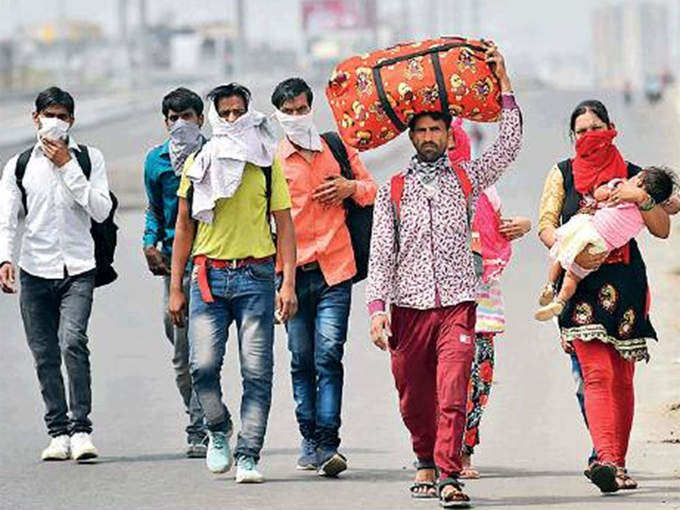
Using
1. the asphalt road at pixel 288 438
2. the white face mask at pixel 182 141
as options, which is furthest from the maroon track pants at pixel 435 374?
the white face mask at pixel 182 141

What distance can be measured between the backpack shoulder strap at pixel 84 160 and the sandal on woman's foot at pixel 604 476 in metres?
3.12

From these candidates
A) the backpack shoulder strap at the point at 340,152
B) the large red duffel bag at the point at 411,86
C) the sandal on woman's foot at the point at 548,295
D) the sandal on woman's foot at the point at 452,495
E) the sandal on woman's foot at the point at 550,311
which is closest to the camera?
the sandal on woman's foot at the point at 452,495

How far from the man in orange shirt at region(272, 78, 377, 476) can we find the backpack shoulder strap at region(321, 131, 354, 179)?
0.02 metres

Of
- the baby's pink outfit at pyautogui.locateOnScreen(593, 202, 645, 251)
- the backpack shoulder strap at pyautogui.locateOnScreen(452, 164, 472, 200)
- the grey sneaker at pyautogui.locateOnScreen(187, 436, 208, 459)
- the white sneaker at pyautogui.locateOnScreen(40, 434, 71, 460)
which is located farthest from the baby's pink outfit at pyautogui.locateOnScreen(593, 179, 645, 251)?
the white sneaker at pyautogui.locateOnScreen(40, 434, 71, 460)

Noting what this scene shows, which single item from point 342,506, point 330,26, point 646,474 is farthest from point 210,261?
point 330,26

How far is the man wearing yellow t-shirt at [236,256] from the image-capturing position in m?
10.6

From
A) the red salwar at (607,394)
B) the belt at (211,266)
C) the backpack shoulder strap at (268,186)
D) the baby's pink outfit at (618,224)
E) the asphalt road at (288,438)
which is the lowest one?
the asphalt road at (288,438)

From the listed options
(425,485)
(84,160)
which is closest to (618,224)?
(425,485)

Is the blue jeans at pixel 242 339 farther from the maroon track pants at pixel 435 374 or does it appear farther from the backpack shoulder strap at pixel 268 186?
the maroon track pants at pixel 435 374

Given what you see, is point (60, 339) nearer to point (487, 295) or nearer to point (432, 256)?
point (487, 295)

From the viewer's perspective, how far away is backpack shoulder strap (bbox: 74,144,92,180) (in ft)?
38.3

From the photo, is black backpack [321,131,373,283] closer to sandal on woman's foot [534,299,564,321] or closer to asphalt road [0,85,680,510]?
asphalt road [0,85,680,510]

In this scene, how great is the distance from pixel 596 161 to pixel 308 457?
76.6 inches

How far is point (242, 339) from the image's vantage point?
10664 millimetres
